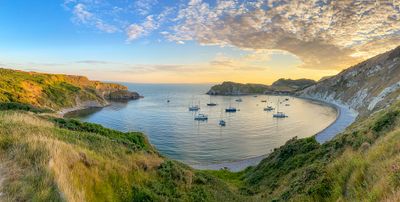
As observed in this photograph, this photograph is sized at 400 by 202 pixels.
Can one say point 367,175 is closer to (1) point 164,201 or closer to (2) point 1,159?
(1) point 164,201

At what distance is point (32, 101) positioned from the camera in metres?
96.4

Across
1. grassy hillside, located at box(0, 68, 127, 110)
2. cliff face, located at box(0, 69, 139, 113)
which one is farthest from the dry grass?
cliff face, located at box(0, 69, 139, 113)

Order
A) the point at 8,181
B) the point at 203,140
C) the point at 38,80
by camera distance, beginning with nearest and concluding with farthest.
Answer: the point at 8,181 → the point at 203,140 → the point at 38,80

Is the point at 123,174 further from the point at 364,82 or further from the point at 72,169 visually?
the point at 364,82

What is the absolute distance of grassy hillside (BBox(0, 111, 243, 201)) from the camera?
6.39m

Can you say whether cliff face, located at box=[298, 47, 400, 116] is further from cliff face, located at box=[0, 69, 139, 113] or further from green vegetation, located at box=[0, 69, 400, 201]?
cliff face, located at box=[0, 69, 139, 113]

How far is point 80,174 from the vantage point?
857cm

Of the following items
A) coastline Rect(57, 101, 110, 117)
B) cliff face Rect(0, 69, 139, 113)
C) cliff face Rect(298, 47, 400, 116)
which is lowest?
coastline Rect(57, 101, 110, 117)

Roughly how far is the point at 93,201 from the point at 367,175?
26.5ft

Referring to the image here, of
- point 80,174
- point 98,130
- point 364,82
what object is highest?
point 364,82

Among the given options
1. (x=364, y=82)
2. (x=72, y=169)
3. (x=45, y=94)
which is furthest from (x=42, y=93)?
(x=364, y=82)

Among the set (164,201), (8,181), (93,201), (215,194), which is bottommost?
(215,194)

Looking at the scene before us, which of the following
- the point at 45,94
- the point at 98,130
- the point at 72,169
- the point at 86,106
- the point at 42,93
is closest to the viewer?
the point at 72,169

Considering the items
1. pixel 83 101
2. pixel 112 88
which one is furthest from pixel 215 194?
pixel 112 88
